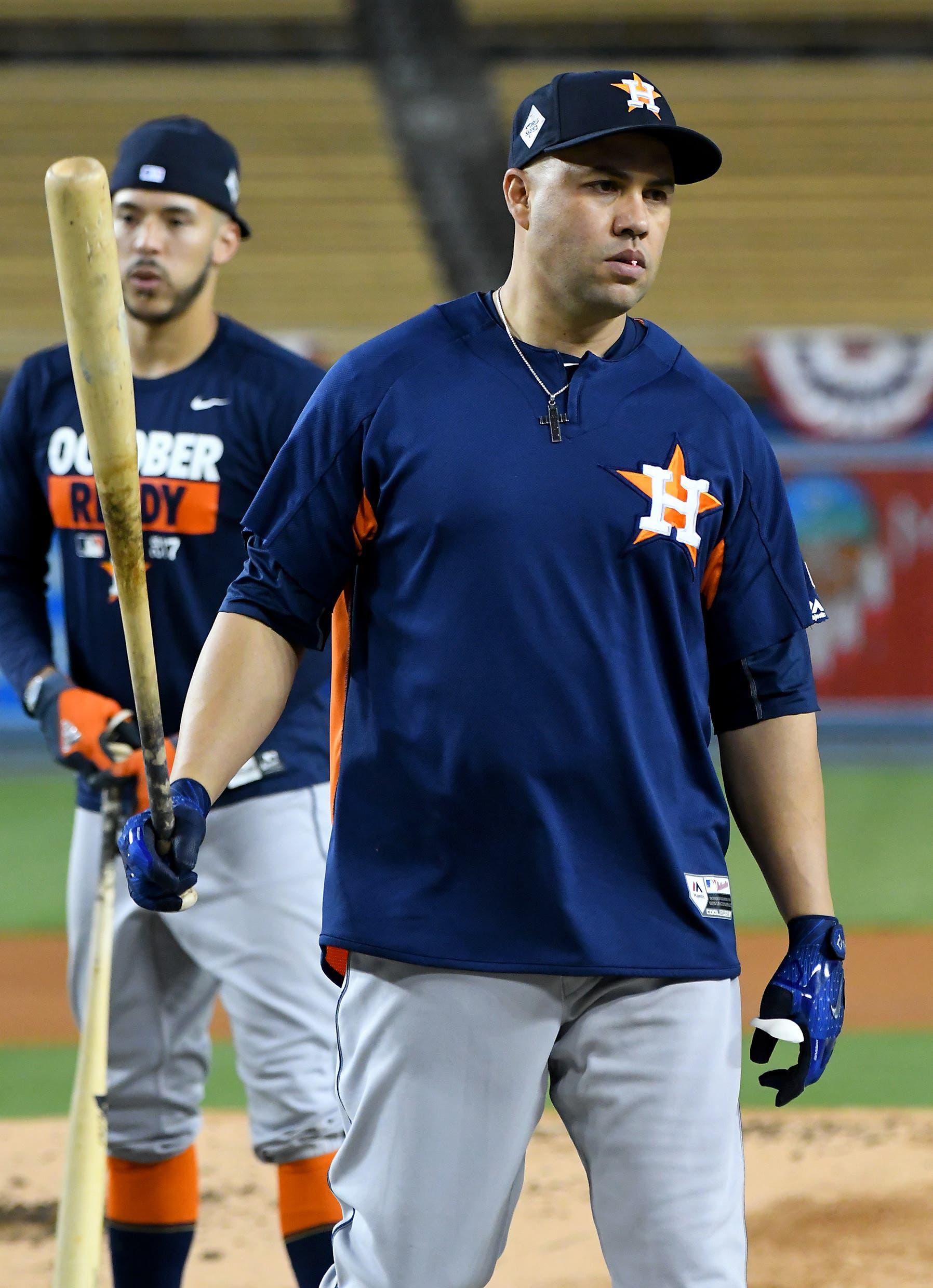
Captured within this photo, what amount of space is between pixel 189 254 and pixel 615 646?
1.46 metres

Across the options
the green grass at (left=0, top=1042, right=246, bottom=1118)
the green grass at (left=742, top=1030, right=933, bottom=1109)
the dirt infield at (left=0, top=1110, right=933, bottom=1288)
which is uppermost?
the dirt infield at (left=0, top=1110, right=933, bottom=1288)

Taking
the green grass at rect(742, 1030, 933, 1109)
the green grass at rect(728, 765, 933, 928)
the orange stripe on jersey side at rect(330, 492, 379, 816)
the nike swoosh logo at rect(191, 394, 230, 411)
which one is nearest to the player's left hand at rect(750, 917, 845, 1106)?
the orange stripe on jersey side at rect(330, 492, 379, 816)

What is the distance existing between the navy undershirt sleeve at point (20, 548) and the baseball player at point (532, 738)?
1131 mm

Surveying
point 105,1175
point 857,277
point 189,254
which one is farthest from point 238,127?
point 105,1175

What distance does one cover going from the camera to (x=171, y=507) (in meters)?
3.03

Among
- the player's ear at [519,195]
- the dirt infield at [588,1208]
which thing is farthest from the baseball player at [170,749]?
the player's ear at [519,195]

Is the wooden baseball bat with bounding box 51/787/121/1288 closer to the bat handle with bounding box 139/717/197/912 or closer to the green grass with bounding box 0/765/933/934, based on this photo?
the bat handle with bounding box 139/717/197/912

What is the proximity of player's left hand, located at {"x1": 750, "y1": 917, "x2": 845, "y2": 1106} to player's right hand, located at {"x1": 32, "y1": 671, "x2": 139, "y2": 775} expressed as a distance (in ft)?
4.26

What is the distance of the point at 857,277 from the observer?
38.8ft

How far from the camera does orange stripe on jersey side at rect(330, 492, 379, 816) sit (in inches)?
86.1

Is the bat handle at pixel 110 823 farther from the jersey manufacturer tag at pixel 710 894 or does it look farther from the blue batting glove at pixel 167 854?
the jersey manufacturer tag at pixel 710 894

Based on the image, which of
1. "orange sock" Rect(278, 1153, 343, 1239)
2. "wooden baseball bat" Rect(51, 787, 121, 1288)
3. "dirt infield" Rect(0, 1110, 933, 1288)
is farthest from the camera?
"dirt infield" Rect(0, 1110, 933, 1288)

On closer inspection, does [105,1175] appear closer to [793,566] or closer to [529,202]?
[793,566]

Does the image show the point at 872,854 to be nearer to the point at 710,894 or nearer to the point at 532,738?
the point at 710,894
